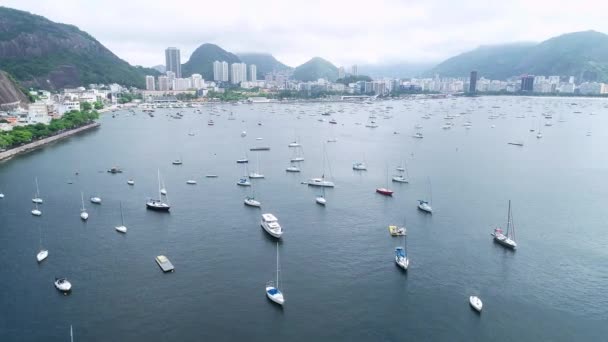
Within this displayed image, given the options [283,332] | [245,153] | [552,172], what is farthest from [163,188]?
[552,172]

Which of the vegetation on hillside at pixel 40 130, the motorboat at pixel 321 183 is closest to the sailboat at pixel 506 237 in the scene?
the motorboat at pixel 321 183

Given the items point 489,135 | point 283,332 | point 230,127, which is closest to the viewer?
point 283,332

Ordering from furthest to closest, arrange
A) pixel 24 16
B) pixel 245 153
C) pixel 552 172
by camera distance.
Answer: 1. pixel 24 16
2. pixel 245 153
3. pixel 552 172

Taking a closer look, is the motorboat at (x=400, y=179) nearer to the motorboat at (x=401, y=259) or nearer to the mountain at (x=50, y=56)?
the motorboat at (x=401, y=259)

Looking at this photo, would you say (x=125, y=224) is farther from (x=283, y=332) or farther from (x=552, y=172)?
(x=552, y=172)

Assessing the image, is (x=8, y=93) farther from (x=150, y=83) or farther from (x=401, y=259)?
(x=150, y=83)

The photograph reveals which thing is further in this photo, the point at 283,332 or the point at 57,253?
the point at 57,253

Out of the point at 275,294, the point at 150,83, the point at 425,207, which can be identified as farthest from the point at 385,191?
the point at 150,83

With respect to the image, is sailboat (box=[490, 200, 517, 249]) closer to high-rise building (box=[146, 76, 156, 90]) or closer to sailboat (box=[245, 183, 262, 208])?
sailboat (box=[245, 183, 262, 208])
